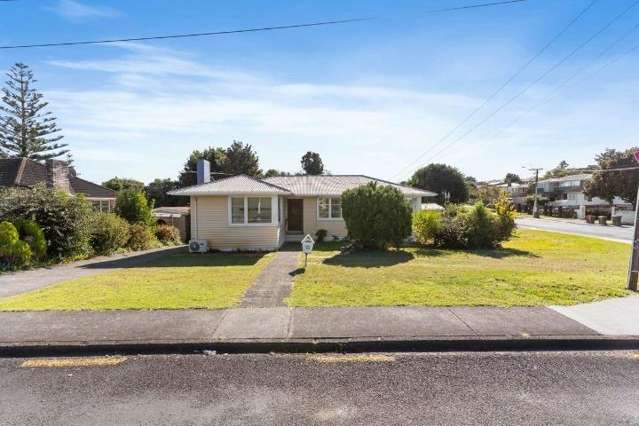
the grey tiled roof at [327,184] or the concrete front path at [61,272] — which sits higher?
the grey tiled roof at [327,184]

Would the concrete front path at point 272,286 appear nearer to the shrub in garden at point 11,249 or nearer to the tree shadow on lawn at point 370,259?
the tree shadow on lawn at point 370,259

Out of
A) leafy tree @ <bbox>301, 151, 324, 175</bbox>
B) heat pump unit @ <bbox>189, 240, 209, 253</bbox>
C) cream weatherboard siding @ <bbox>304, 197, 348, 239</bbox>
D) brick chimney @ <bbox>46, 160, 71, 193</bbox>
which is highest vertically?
leafy tree @ <bbox>301, 151, 324, 175</bbox>

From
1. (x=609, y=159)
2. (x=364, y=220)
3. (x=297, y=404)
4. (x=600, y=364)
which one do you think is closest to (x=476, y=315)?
(x=600, y=364)

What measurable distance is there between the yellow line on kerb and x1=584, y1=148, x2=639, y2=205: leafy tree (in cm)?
5468

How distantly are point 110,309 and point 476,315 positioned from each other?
6.24m

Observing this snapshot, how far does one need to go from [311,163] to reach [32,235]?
192 feet

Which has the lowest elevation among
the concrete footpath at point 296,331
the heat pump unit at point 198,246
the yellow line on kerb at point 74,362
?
the heat pump unit at point 198,246

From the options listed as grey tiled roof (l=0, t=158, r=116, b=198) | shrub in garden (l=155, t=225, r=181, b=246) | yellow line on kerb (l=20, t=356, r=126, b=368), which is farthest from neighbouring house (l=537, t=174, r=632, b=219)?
yellow line on kerb (l=20, t=356, r=126, b=368)

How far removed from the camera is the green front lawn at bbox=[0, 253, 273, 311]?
7.07 m

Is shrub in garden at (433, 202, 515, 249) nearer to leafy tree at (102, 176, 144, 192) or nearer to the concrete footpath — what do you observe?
the concrete footpath

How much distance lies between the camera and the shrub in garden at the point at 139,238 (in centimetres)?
1769

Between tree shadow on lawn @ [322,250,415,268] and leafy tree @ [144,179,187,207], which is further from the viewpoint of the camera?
leafy tree @ [144,179,187,207]

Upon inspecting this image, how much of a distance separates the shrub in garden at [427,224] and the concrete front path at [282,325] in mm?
11072

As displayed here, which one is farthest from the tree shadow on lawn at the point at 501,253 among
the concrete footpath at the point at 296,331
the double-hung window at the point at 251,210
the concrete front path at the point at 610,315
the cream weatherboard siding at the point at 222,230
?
the concrete footpath at the point at 296,331
